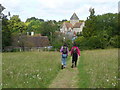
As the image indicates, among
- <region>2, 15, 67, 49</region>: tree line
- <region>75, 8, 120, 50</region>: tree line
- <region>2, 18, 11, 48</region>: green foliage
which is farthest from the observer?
<region>2, 15, 67, 49</region>: tree line

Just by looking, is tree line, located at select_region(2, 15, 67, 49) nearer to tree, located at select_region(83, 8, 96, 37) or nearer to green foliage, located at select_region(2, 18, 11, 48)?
green foliage, located at select_region(2, 18, 11, 48)

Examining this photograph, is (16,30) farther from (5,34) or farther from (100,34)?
(100,34)

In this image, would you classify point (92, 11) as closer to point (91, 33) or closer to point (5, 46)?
point (91, 33)

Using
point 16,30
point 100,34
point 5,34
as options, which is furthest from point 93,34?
point 16,30

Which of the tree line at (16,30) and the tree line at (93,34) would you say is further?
the tree line at (16,30)

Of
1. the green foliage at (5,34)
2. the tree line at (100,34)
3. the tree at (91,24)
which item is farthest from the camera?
the tree at (91,24)

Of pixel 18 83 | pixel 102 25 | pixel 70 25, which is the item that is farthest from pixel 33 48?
pixel 70 25

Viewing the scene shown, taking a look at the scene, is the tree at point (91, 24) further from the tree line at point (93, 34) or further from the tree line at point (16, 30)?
the tree line at point (16, 30)

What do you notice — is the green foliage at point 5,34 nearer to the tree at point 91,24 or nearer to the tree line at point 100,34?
the tree line at point 100,34

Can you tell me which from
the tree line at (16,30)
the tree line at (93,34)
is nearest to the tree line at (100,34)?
the tree line at (93,34)

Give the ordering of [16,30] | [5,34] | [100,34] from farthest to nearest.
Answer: [16,30], [5,34], [100,34]

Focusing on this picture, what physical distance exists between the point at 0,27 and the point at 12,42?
822 cm

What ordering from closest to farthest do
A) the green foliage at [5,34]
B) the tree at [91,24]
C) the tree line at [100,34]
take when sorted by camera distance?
1. the tree line at [100,34]
2. the green foliage at [5,34]
3. the tree at [91,24]

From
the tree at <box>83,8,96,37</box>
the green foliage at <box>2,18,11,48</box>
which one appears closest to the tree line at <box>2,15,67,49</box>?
the green foliage at <box>2,18,11,48</box>
